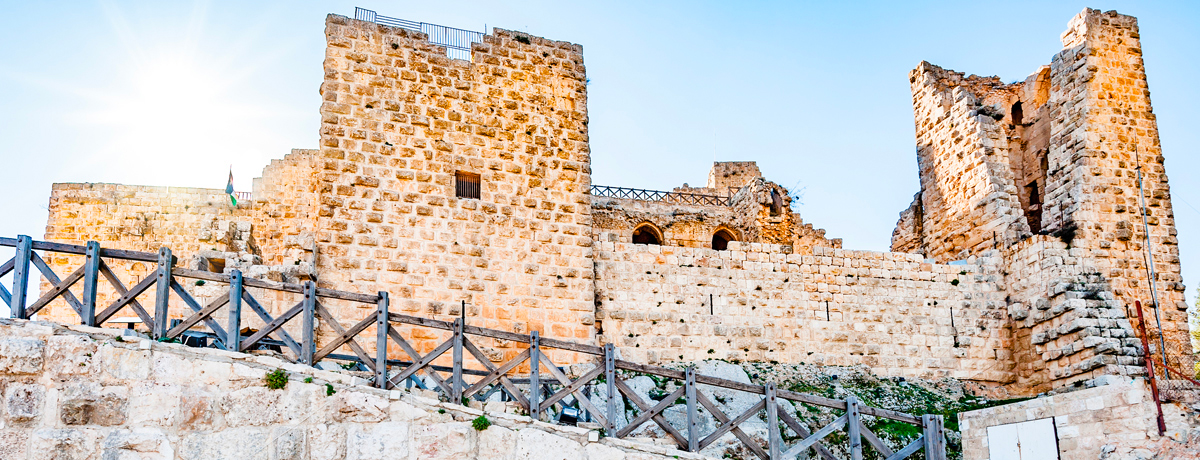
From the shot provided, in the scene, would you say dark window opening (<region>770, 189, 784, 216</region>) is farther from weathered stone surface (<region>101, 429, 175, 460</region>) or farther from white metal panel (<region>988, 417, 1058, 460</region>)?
weathered stone surface (<region>101, 429, 175, 460</region>)

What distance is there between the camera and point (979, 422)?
467 inches

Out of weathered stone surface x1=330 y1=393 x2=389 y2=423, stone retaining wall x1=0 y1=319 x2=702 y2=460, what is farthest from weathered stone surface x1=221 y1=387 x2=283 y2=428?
weathered stone surface x1=330 y1=393 x2=389 y2=423

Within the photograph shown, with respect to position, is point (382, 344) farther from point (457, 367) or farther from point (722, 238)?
point (722, 238)

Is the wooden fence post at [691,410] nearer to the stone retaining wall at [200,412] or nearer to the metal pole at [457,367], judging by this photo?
the stone retaining wall at [200,412]

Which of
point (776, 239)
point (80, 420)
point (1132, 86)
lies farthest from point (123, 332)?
point (1132, 86)

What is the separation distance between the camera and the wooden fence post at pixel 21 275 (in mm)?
9227

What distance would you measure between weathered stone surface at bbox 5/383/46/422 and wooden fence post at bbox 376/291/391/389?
2.82 metres

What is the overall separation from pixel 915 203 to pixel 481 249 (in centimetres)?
950

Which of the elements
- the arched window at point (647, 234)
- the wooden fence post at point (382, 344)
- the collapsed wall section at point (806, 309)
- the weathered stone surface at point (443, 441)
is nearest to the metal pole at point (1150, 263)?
the collapsed wall section at point (806, 309)

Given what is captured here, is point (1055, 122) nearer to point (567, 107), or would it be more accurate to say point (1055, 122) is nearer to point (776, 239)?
point (776, 239)

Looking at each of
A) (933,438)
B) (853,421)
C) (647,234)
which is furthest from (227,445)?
(647,234)

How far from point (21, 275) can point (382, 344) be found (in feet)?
10.5

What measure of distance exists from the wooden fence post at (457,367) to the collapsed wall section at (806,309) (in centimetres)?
470

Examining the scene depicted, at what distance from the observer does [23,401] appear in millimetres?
8883
